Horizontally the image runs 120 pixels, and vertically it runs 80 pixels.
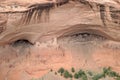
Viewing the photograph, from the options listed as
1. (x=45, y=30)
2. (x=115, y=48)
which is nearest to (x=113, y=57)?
(x=115, y=48)

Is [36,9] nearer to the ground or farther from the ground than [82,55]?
farther from the ground

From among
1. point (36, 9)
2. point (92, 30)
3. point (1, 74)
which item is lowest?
point (1, 74)

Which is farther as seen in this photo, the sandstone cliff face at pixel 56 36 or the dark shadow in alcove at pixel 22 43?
the dark shadow in alcove at pixel 22 43

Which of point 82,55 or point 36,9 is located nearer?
point 36,9

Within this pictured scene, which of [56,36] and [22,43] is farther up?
[56,36]

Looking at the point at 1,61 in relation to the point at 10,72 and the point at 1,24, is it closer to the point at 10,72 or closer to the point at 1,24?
the point at 10,72

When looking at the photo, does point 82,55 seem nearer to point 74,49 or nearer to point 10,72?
point 74,49

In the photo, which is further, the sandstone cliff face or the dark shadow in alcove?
the dark shadow in alcove
